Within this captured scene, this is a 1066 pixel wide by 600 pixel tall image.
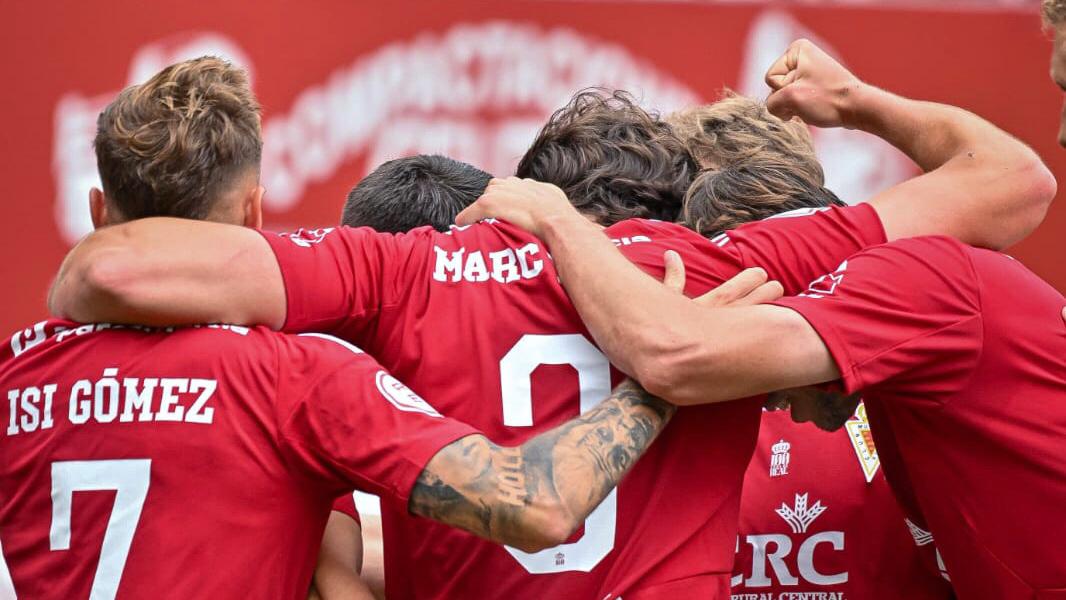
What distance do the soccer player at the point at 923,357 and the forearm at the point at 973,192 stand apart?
0.08ft

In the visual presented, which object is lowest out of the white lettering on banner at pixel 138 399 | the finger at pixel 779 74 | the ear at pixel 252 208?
the white lettering on banner at pixel 138 399

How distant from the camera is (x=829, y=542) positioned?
120 inches

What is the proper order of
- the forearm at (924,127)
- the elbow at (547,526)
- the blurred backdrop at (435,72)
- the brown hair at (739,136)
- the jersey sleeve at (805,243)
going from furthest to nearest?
the blurred backdrop at (435,72)
the brown hair at (739,136)
the forearm at (924,127)
the jersey sleeve at (805,243)
the elbow at (547,526)

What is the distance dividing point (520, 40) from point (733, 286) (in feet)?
11.4

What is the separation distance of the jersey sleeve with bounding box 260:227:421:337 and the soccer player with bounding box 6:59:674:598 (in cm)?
8

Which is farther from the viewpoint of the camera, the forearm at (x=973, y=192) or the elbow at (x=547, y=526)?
the forearm at (x=973, y=192)

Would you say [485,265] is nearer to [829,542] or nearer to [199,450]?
[199,450]

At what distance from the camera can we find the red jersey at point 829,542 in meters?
→ 3.06

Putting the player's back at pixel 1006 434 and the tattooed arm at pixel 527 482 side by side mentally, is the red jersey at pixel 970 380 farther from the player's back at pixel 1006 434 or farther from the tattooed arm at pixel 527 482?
the tattooed arm at pixel 527 482

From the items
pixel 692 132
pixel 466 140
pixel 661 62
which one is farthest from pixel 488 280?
pixel 661 62

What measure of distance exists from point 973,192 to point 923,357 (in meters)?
0.43

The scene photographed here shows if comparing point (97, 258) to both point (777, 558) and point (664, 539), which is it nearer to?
point (664, 539)

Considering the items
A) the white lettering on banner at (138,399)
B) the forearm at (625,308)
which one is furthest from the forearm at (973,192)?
the white lettering on banner at (138,399)

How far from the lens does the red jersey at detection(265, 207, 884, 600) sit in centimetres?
247
